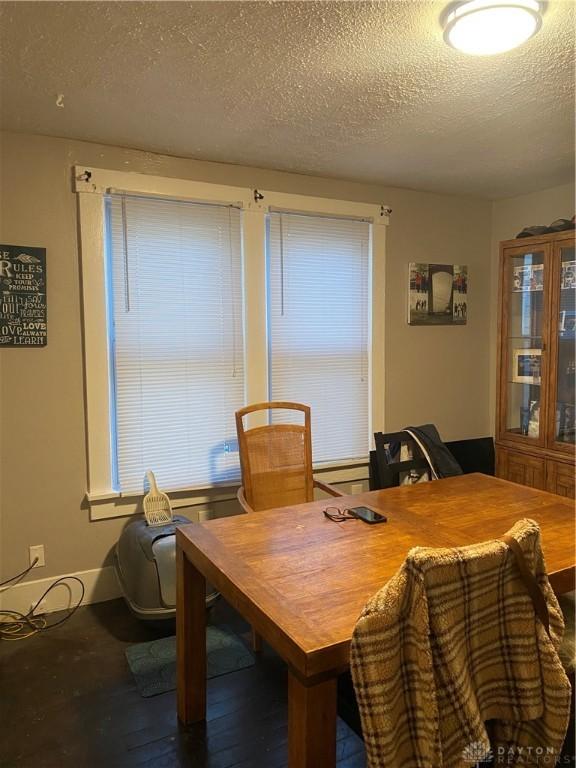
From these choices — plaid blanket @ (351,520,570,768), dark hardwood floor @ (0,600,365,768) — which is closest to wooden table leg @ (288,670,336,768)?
plaid blanket @ (351,520,570,768)

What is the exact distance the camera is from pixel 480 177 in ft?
11.5

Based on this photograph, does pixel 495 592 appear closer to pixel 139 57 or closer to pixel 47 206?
pixel 139 57

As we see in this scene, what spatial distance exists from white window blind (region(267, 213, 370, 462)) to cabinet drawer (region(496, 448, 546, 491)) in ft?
3.21

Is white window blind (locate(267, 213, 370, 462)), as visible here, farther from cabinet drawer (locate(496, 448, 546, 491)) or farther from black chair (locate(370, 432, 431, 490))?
cabinet drawer (locate(496, 448, 546, 491))

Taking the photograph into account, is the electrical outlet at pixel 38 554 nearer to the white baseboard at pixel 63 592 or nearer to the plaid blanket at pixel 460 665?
the white baseboard at pixel 63 592

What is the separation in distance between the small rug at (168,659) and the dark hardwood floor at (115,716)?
0.13 ft

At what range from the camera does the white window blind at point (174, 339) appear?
296cm

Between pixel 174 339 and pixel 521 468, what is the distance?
2416mm

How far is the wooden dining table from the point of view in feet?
4.33

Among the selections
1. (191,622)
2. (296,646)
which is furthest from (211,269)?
(296,646)

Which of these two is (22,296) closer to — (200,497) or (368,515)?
(200,497)

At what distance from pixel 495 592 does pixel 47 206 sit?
258 cm

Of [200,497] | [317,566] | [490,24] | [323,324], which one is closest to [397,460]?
[323,324]

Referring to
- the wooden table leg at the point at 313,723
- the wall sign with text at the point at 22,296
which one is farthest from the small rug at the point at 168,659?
the wall sign with text at the point at 22,296
